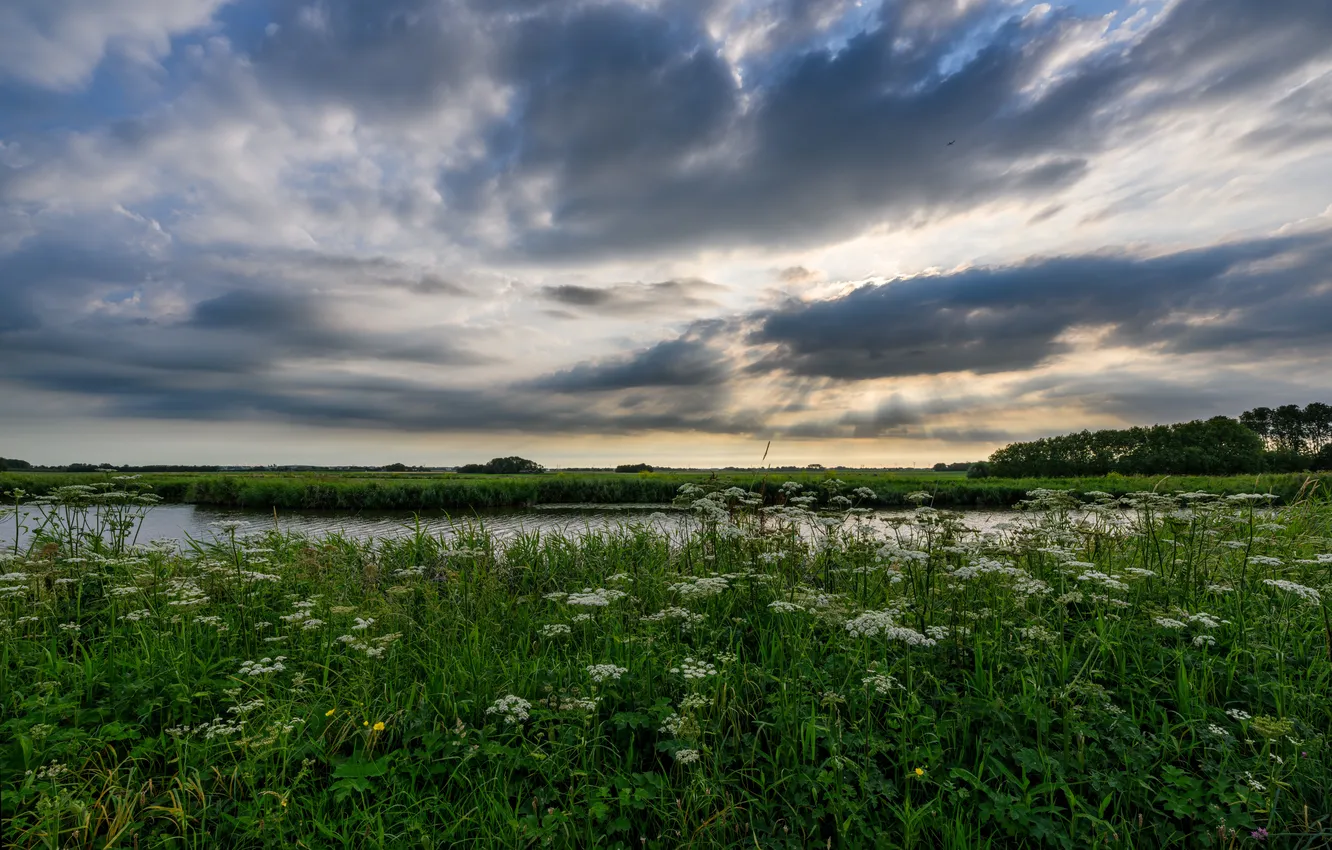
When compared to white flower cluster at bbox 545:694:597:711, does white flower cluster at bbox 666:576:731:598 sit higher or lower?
higher

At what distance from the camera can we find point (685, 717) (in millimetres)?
3031

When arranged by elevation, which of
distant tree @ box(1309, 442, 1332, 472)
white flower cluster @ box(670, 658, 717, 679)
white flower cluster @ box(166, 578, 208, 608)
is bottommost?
white flower cluster @ box(670, 658, 717, 679)

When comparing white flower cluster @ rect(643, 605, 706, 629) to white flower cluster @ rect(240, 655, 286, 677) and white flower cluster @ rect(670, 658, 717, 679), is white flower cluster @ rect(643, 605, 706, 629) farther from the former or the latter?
white flower cluster @ rect(240, 655, 286, 677)

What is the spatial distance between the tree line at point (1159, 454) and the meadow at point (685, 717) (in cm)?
3695

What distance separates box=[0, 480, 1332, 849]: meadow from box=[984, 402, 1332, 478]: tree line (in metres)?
37.0

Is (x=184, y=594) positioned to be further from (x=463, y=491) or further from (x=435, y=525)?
(x=463, y=491)

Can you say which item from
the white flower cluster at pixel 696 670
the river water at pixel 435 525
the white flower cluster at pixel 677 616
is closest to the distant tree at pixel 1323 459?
the river water at pixel 435 525

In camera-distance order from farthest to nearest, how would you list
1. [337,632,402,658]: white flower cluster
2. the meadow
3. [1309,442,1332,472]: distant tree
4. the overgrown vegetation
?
1. [1309,442,1332,472]: distant tree
2. the overgrown vegetation
3. [337,632,402,658]: white flower cluster
4. the meadow

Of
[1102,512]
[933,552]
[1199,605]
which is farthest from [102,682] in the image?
[1102,512]

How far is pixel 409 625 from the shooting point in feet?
16.2

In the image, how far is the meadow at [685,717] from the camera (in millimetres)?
2838

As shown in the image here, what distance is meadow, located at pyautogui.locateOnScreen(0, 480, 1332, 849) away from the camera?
9.31 feet

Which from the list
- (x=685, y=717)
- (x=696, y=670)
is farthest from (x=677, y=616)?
(x=685, y=717)

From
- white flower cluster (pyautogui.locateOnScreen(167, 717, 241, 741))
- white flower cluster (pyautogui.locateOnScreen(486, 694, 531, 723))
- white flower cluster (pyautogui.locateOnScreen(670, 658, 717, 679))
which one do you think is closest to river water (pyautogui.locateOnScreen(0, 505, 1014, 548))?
white flower cluster (pyautogui.locateOnScreen(670, 658, 717, 679))
